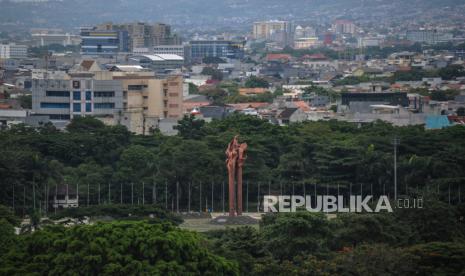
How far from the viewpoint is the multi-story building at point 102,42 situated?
15712 centimetres

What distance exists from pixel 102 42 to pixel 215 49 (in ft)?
84.7

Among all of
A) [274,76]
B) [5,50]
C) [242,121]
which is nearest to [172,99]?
[242,121]

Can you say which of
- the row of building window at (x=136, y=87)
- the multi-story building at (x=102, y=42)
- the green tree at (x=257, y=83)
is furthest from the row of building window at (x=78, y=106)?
the multi-story building at (x=102, y=42)

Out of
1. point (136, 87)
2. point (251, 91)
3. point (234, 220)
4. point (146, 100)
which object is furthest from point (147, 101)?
point (251, 91)

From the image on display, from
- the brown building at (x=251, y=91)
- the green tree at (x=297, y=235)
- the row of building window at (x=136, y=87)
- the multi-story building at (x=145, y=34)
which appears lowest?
the green tree at (x=297, y=235)

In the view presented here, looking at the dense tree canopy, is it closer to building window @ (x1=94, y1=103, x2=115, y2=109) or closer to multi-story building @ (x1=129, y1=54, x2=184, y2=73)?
building window @ (x1=94, y1=103, x2=115, y2=109)

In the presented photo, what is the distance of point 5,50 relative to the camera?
167500 millimetres

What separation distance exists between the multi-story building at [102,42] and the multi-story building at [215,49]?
18630 mm

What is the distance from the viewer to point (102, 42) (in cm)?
15888

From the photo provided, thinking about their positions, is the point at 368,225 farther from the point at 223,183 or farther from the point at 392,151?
the point at 392,151

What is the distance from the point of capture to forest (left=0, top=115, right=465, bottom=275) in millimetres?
35625

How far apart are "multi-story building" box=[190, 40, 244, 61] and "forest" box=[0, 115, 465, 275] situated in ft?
338

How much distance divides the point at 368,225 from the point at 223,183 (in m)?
15.7

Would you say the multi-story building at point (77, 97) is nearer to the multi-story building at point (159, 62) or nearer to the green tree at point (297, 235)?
the green tree at point (297, 235)
